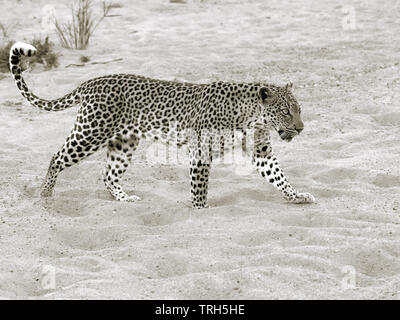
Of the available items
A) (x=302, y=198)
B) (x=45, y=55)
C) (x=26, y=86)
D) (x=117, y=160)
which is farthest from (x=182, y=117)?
(x=45, y=55)

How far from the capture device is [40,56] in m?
12.1

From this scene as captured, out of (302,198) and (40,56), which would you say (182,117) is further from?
(40,56)

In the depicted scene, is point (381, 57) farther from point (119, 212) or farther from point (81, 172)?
point (119, 212)

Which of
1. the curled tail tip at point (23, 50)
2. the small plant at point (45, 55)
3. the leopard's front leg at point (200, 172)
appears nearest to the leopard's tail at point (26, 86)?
the curled tail tip at point (23, 50)

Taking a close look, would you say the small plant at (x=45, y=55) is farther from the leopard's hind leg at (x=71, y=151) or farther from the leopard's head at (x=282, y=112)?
the leopard's head at (x=282, y=112)

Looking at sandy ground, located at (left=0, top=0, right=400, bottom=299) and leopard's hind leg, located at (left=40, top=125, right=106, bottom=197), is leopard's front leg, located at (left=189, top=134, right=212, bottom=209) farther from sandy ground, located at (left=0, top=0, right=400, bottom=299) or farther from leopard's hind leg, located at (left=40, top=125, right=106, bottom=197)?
leopard's hind leg, located at (left=40, top=125, right=106, bottom=197)

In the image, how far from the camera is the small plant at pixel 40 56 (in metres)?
11.8

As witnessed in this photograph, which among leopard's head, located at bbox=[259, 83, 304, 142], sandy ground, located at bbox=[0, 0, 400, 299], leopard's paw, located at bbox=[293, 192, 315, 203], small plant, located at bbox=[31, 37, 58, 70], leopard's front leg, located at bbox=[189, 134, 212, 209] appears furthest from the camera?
small plant, located at bbox=[31, 37, 58, 70]

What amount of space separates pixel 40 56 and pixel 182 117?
5.60m

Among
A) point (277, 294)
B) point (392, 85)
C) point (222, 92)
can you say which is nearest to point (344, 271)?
point (277, 294)

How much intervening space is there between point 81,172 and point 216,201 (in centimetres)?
175

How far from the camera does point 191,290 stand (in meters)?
5.13

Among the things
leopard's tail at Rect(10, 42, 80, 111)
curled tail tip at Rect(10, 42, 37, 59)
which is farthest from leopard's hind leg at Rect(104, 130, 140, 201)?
curled tail tip at Rect(10, 42, 37, 59)

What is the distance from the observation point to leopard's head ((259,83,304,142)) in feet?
22.6
